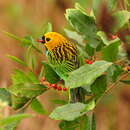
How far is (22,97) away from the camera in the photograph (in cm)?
134

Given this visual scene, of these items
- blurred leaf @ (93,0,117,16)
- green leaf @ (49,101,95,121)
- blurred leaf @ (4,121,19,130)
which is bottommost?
blurred leaf @ (4,121,19,130)

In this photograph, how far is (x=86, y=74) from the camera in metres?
1.25

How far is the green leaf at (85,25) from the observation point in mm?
1386

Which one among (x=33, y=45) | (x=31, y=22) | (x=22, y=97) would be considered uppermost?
(x=31, y=22)

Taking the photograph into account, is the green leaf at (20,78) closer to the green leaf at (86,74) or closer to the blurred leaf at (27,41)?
the blurred leaf at (27,41)

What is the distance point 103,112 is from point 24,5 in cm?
119

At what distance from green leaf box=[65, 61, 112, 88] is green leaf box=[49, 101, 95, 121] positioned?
0.19 ft

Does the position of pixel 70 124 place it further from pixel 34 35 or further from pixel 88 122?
pixel 34 35

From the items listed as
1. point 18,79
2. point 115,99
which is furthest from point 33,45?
point 115,99

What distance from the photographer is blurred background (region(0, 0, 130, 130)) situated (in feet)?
12.1

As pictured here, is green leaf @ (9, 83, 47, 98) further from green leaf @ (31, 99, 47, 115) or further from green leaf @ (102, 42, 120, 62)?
green leaf @ (102, 42, 120, 62)

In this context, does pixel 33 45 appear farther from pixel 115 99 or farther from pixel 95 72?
pixel 115 99

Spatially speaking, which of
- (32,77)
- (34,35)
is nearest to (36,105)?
(32,77)

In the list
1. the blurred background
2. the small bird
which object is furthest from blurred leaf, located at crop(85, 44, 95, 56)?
the blurred background
